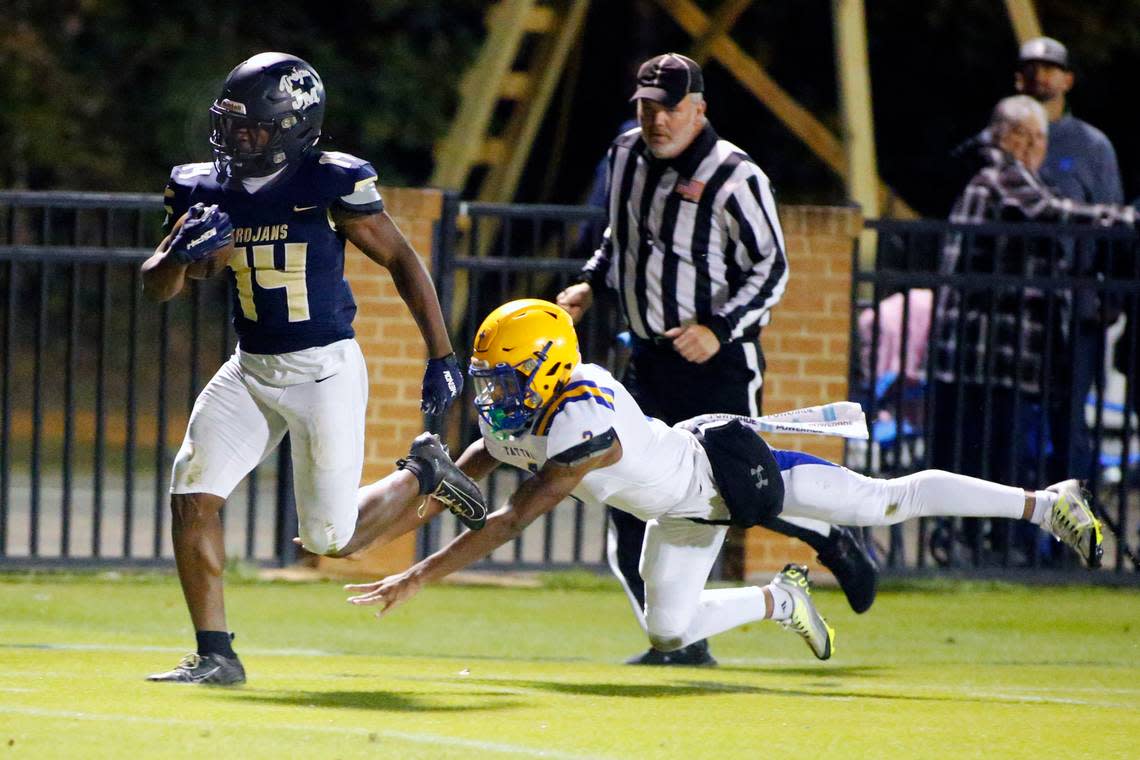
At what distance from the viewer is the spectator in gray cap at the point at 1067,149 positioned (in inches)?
450

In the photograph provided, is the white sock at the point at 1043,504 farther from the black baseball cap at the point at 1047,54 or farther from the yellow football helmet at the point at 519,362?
the black baseball cap at the point at 1047,54

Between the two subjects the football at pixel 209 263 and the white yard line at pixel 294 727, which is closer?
the white yard line at pixel 294 727

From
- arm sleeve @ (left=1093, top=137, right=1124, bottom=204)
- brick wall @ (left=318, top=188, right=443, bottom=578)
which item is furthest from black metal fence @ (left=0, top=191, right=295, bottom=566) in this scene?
arm sleeve @ (left=1093, top=137, right=1124, bottom=204)

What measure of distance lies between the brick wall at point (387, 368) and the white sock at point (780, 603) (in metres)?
3.04

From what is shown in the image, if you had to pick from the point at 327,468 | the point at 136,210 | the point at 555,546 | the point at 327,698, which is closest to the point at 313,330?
the point at 327,468

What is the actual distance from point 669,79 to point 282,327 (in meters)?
2.02

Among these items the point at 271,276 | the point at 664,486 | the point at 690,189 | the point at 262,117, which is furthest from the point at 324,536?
the point at 690,189

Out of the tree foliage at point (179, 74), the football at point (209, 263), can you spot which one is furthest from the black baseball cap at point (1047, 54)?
the tree foliage at point (179, 74)

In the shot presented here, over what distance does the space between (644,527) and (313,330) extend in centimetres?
A: 198

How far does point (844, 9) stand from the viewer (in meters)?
13.4

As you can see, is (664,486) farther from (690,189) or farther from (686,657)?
(690,189)

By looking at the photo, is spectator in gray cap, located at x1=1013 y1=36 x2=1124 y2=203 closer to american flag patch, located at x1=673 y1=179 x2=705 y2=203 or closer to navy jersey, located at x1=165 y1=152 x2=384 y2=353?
american flag patch, located at x1=673 y1=179 x2=705 y2=203

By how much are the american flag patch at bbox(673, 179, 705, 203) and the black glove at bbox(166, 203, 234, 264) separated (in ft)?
7.59

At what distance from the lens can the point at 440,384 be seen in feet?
22.7
